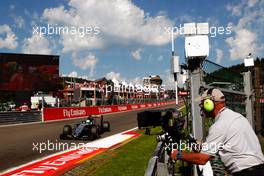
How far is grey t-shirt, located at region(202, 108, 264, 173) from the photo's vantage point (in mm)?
3389

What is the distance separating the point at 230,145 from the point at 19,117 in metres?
24.6

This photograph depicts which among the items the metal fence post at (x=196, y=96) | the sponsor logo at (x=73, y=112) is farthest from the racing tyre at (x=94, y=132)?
the sponsor logo at (x=73, y=112)

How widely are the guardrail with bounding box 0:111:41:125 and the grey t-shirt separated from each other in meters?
23.1

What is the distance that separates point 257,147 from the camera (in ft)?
11.4

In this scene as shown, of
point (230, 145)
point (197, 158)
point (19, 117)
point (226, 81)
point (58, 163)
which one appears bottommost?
point (58, 163)

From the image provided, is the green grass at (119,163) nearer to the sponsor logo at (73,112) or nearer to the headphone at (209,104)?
the headphone at (209,104)

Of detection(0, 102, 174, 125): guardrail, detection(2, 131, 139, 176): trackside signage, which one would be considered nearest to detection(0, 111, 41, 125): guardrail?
detection(0, 102, 174, 125): guardrail

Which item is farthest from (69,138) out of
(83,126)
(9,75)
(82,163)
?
(9,75)

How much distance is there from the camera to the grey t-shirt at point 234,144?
3389 millimetres

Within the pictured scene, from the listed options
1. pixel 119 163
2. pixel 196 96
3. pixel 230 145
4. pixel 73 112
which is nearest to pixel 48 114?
pixel 73 112

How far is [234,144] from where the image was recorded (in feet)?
11.1

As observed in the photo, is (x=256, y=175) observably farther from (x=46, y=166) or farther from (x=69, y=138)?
(x=69, y=138)

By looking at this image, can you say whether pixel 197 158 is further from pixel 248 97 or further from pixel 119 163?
pixel 119 163

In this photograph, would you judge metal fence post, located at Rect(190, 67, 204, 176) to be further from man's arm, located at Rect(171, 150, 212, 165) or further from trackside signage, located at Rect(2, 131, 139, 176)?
trackside signage, located at Rect(2, 131, 139, 176)
